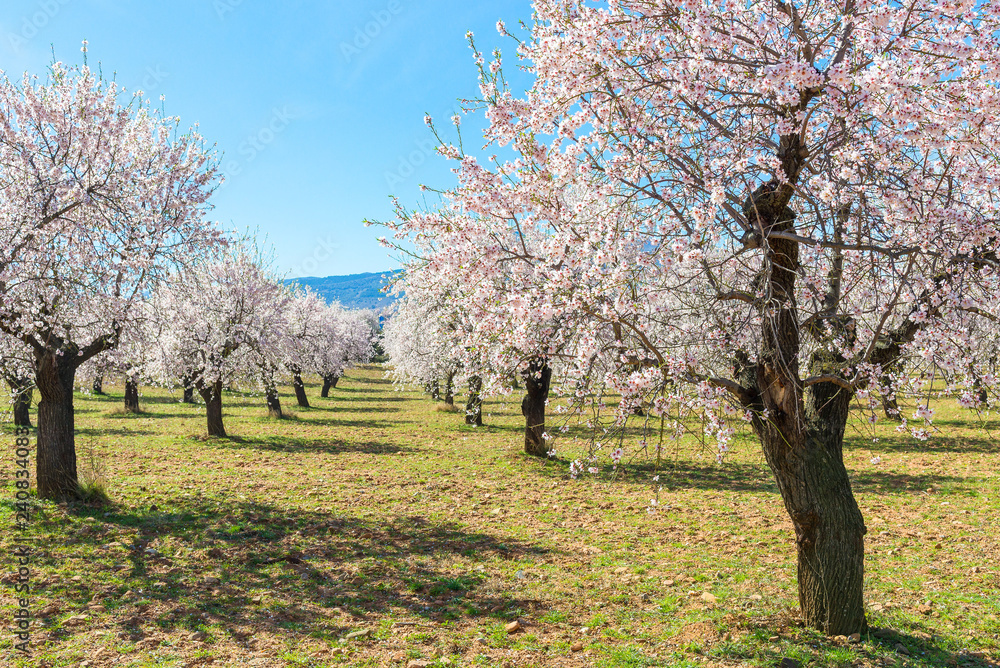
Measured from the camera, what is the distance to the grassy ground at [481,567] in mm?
5738

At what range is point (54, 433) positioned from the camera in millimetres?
10641

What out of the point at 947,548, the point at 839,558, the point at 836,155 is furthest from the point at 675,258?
the point at 947,548

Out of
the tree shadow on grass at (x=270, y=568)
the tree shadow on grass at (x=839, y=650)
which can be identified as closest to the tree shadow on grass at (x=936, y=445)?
the tree shadow on grass at (x=839, y=650)

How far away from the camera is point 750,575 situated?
25.9 ft

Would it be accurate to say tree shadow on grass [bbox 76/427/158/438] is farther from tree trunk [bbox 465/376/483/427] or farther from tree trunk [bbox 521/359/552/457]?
tree trunk [bbox 521/359/552/457]

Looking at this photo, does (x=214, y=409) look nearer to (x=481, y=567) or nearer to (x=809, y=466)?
(x=481, y=567)

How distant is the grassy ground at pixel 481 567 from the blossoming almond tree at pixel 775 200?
1.39 meters

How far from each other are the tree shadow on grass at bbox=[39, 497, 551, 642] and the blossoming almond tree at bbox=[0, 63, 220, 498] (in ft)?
8.70

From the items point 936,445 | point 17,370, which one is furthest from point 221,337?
point 936,445

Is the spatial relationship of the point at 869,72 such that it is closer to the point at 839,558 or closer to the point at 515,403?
the point at 839,558

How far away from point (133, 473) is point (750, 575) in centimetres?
1396

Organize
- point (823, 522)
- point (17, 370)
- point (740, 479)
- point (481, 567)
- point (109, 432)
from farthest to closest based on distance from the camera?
point (109, 432) < point (17, 370) < point (740, 479) < point (481, 567) < point (823, 522)

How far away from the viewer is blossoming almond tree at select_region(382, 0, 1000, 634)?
470 cm

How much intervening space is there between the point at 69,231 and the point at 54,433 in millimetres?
3836
